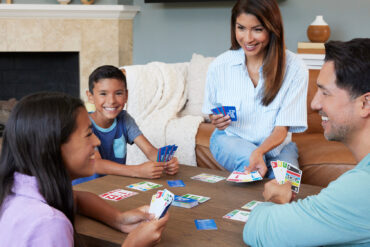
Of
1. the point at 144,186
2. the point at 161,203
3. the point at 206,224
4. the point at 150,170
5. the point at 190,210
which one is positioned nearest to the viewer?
the point at 161,203

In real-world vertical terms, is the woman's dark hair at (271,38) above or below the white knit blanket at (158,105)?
above

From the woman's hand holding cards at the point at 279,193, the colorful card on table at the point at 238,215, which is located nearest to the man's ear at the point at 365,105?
the woman's hand holding cards at the point at 279,193

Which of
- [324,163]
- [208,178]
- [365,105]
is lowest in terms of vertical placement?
[324,163]

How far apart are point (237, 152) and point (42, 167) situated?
136 cm

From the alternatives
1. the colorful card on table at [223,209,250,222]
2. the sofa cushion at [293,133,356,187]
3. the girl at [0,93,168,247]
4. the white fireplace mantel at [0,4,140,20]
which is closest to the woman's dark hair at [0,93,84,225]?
the girl at [0,93,168,247]

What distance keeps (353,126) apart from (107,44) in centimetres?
433

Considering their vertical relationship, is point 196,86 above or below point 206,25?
Result: below

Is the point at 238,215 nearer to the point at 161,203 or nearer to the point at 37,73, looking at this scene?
the point at 161,203

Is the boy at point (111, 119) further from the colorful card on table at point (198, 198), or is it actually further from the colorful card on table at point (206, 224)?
A: the colorful card on table at point (206, 224)

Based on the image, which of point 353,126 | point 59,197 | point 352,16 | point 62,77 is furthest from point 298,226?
point 62,77

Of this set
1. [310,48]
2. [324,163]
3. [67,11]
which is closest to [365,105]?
[324,163]

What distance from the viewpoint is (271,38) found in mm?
2336

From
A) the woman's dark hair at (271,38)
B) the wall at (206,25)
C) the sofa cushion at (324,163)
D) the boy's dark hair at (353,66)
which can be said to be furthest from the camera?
the wall at (206,25)

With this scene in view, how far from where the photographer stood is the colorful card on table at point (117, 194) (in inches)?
67.2
